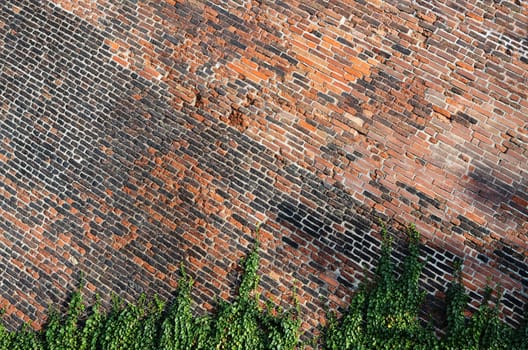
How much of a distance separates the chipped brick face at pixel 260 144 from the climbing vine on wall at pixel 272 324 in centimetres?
17

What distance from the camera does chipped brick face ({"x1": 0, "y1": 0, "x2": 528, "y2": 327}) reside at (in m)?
6.11

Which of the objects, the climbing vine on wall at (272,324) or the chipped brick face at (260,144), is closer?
the climbing vine on wall at (272,324)

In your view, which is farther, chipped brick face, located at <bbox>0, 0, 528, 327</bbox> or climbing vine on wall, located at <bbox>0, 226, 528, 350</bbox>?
chipped brick face, located at <bbox>0, 0, 528, 327</bbox>

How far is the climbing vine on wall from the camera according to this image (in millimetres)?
5809

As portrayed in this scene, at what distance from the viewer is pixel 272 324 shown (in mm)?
6238

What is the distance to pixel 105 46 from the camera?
7125 mm

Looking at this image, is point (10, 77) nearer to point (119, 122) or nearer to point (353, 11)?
point (119, 122)

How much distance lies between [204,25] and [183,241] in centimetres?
284

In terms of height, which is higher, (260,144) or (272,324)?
(260,144)

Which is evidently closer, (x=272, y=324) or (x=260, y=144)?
(x=272, y=324)

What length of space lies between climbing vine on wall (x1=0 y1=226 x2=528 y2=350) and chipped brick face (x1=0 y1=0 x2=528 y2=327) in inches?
6.6

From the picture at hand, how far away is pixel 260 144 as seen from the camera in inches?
259

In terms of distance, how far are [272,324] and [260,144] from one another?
7.23 feet

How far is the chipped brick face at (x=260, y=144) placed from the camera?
20.0ft
